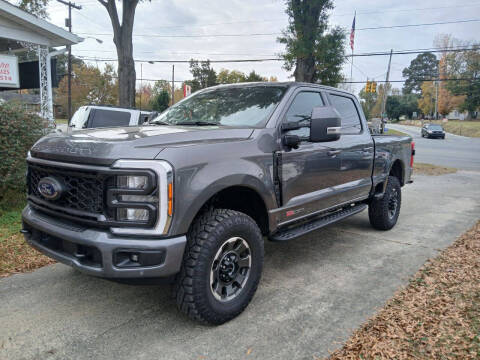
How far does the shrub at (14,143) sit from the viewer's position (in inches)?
207

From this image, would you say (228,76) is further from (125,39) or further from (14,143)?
(14,143)

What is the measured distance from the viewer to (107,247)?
7.64 feet

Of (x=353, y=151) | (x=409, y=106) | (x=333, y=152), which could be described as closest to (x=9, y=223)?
(x=333, y=152)

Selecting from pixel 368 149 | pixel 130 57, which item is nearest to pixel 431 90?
pixel 130 57

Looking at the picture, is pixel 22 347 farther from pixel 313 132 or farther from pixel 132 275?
pixel 313 132

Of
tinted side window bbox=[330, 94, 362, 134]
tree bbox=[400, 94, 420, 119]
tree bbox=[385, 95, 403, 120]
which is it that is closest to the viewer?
tinted side window bbox=[330, 94, 362, 134]

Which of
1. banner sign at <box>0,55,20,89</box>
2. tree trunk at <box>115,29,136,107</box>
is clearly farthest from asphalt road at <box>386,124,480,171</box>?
banner sign at <box>0,55,20,89</box>

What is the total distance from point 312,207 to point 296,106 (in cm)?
104

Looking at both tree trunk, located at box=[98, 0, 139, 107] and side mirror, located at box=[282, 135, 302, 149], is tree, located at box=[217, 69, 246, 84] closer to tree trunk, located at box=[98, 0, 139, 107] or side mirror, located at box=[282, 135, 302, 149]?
tree trunk, located at box=[98, 0, 139, 107]

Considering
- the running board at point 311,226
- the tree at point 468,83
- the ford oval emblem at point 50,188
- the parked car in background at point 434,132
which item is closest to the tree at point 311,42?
the running board at point 311,226

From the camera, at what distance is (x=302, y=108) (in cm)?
385

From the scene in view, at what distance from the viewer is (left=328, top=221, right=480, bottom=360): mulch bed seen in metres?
2.50

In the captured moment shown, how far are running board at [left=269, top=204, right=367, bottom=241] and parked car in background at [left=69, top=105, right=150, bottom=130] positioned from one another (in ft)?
24.3

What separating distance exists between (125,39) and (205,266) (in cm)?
1300
